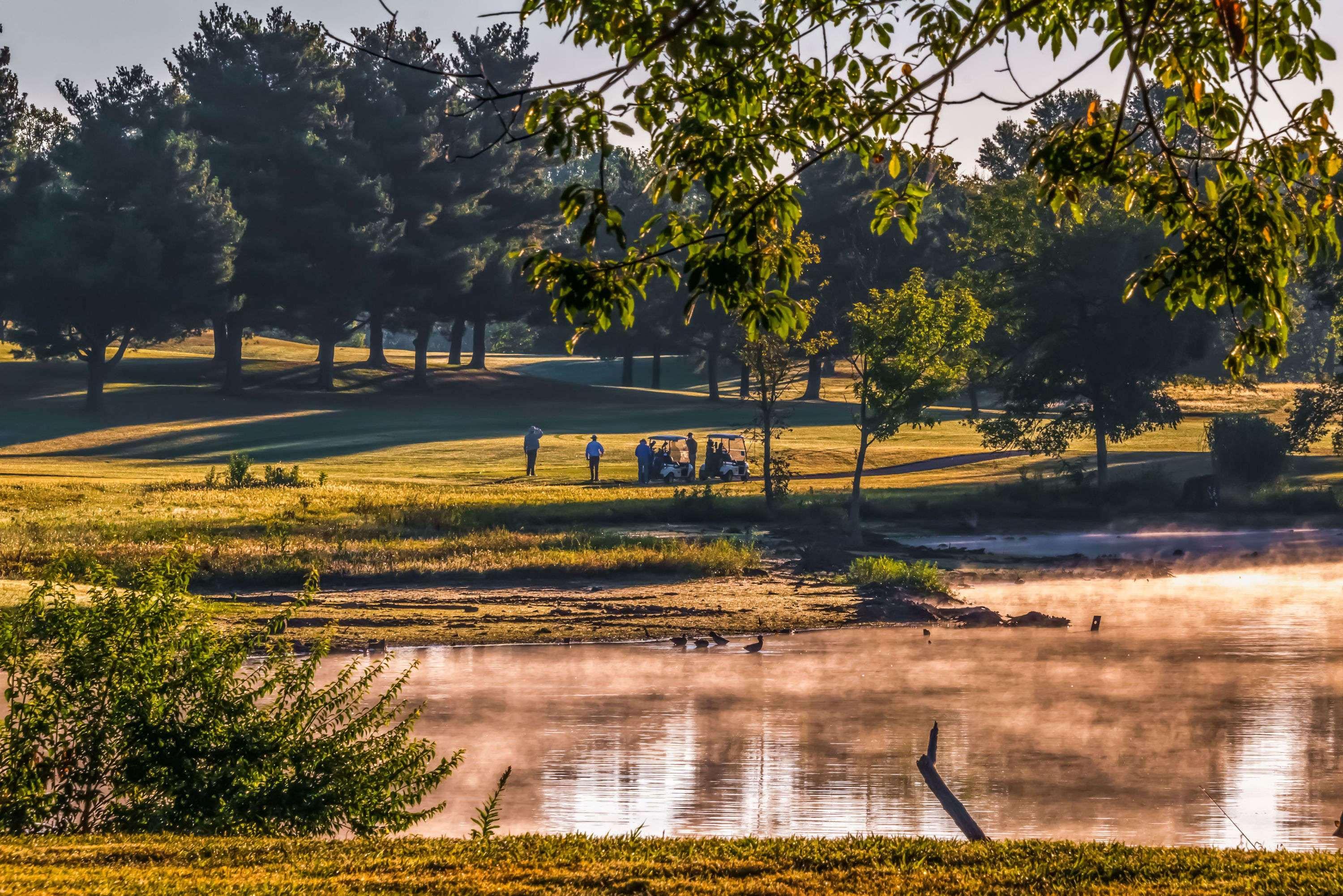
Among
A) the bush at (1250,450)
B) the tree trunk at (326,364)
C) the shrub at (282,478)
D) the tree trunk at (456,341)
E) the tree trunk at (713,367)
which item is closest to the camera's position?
the shrub at (282,478)

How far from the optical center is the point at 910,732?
16938 mm

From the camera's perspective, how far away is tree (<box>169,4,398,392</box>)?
77.3m

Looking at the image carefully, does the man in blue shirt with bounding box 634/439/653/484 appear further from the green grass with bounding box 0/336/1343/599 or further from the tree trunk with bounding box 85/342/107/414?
the tree trunk with bounding box 85/342/107/414

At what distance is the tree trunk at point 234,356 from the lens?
264 ft

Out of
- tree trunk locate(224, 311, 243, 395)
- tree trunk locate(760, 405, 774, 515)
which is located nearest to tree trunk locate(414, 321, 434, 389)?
tree trunk locate(224, 311, 243, 395)

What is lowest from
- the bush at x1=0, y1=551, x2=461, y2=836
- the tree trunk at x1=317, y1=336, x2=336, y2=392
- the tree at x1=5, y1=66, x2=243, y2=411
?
the bush at x1=0, y1=551, x2=461, y2=836

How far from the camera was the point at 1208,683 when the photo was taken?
20.2m

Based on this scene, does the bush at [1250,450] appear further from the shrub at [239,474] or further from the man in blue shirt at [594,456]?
the shrub at [239,474]

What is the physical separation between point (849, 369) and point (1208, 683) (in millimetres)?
101039

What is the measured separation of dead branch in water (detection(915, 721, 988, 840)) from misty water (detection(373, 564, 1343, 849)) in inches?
6.3

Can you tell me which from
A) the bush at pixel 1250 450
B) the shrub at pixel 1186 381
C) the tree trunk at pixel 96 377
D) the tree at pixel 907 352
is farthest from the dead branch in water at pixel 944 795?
the tree trunk at pixel 96 377

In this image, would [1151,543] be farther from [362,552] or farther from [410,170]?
[410,170]

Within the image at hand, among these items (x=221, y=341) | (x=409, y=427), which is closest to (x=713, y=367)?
(x=409, y=427)

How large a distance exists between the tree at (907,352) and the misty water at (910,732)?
1203cm
